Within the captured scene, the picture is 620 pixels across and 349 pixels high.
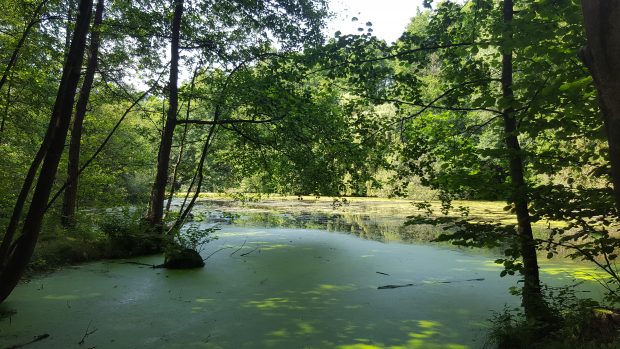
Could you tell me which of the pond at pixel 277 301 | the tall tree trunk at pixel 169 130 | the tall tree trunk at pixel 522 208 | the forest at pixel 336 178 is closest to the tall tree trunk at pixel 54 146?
the forest at pixel 336 178

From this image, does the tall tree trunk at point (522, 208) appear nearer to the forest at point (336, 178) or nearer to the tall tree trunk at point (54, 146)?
the forest at point (336, 178)

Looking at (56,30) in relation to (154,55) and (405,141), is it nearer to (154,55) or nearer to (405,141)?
(154,55)

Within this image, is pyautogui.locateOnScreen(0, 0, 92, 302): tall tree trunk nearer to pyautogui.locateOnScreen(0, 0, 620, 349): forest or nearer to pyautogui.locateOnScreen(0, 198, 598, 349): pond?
pyautogui.locateOnScreen(0, 0, 620, 349): forest

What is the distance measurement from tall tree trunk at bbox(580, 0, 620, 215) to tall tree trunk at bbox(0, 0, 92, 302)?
2798mm

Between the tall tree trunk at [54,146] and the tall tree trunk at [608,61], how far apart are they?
9.18 feet

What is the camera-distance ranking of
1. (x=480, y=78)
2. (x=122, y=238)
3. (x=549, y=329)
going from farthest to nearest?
(x=122, y=238), (x=480, y=78), (x=549, y=329)

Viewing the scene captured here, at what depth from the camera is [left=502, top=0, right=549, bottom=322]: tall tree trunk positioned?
2.76m

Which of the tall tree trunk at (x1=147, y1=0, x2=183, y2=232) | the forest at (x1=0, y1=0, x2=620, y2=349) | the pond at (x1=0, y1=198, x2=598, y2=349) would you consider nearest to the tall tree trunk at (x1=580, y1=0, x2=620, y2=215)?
the forest at (x1=0, y1=0, x2=620, y2=349)

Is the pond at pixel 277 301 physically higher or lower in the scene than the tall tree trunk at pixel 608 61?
lower

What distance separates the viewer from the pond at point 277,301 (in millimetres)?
3111

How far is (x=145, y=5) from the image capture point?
6625 millimetres

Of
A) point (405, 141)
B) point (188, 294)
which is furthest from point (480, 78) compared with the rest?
point (188, 294)

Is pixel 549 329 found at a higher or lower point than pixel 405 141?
lower

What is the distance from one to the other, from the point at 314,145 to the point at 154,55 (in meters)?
3.16
